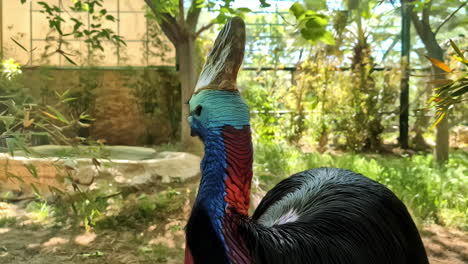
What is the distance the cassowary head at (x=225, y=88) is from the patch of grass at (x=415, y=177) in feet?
8.17

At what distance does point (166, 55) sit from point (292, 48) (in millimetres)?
3619

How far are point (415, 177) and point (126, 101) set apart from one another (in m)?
2.52

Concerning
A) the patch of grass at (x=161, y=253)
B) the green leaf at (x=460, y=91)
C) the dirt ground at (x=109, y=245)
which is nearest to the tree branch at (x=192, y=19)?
the dirt ground at (x=109, y=245)

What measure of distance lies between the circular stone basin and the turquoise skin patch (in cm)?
172

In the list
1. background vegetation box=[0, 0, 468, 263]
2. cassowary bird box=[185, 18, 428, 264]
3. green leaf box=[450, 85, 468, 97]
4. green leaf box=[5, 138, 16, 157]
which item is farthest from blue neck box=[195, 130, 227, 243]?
green leaf box=[450, 85, 468, 97]

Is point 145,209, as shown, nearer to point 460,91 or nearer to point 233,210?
point 460,91

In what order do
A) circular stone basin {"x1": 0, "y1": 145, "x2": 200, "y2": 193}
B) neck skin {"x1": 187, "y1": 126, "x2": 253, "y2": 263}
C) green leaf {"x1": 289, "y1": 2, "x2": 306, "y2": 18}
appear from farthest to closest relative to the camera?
circular stone basin {"x1": 0, "y1": 145, "x2": 200, "y2": 193} → green leaf {"x1": 289, "y1": 2, "x2": 306, "y2": 18} → neck skin {"x1": 187, "y1": 126, "x2": 253, "y2": 263}

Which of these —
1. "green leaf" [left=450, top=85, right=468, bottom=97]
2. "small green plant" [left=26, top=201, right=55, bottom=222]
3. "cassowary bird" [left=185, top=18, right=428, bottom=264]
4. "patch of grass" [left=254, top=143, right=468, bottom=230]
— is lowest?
"small green plant" [left=26, top=201, right=55, bottom=222]

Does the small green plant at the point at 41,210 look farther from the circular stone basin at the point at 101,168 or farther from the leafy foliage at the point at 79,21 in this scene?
the leafy foliage at the point at 79,21

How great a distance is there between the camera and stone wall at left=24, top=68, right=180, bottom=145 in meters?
3.48

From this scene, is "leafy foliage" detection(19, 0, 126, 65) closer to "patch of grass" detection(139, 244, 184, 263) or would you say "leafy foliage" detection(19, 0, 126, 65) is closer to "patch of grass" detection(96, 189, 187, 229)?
"patch of grass" detection(96, 189, 187, 229)

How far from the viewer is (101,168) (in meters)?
3.18

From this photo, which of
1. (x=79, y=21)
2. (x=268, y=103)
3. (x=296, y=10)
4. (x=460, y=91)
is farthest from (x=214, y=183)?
(x=268, y=103)

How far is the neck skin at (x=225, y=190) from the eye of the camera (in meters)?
0.92
